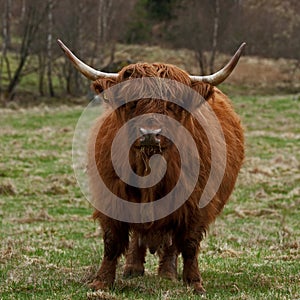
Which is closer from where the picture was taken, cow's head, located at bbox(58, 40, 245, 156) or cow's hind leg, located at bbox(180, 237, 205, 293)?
cow's head, located at bbox(58, 40, 245, 156)

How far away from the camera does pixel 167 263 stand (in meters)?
6.30

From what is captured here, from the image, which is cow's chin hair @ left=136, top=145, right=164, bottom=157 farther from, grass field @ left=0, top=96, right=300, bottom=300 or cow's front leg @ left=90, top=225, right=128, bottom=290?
grass field @ left=0, top=96, right=300, bottom=300

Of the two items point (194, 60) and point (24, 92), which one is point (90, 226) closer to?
point (24, 92)

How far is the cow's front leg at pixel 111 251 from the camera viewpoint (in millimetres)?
5476

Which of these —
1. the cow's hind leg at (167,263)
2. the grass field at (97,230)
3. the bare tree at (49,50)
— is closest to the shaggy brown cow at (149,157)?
the grass field at (97,230)

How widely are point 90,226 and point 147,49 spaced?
3626cm

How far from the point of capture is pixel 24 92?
3462 cm

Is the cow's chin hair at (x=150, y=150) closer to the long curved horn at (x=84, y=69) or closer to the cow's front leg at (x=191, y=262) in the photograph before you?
the long curved horn at (x=84, y=69)

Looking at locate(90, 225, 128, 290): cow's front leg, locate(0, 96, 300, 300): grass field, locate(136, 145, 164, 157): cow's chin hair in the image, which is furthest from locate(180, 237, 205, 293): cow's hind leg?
locate(136, 145, 164, 157): cow's chin hair

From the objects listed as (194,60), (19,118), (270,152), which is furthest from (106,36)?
(270,152)

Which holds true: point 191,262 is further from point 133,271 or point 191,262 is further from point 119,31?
point 119,31

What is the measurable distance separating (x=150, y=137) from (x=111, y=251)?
1.26 meters

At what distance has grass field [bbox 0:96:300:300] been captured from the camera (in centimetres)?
537

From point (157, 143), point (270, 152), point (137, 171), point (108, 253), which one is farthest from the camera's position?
point (270, 152)
